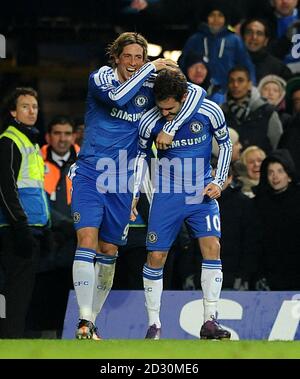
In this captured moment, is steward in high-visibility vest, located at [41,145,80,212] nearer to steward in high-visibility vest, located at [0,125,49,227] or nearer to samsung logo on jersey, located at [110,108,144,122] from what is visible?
steward in high-visibility vest, located at [0,125,49,227]

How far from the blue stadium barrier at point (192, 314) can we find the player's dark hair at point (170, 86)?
248cm

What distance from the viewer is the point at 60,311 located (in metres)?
14.1

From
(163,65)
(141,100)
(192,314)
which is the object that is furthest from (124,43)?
(192,314)

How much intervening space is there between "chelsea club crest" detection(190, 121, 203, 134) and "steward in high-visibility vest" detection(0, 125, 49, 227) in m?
2.25

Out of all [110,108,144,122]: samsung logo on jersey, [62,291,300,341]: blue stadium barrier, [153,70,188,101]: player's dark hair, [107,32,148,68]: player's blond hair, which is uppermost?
[107,32,148,68]: player's blond hair

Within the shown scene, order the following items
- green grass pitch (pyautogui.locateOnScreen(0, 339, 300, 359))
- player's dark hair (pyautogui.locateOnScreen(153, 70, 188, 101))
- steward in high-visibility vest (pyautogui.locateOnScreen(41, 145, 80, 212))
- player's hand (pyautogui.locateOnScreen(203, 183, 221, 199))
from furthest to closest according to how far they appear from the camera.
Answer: steward in high-visibility vest (pyautogui.locateOnScreen(41, 145, 80, 212))
player's hand (pyautogui.locateOnScreen(203, 183, 221, 199))
player's dark hair (pyautogui.locateOnScreen(153, 70, 188, 101))
green grass pitch (pyautogui.locateOnScreen(0, 339, 300, 359))

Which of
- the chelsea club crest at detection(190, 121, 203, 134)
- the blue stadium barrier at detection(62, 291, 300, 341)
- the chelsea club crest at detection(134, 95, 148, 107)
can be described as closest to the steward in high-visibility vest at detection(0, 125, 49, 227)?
the blue stadium barrier at detection(62, 291, 300, 341)

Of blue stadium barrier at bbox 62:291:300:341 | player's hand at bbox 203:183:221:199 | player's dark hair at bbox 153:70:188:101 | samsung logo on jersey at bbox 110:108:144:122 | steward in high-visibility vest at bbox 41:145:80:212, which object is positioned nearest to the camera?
player's dark hair at bbox 153:70:188:101

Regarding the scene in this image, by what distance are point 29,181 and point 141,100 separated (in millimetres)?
1999

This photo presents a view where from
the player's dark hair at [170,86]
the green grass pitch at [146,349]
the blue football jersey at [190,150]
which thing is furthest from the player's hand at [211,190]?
the green grass pitch at [146,349]

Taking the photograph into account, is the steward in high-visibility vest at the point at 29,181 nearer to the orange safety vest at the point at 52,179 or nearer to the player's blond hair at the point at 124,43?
the orange safety vest at the point at 52,179

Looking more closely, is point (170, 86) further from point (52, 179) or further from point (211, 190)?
point (52, 179)

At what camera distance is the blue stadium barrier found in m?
13.0
